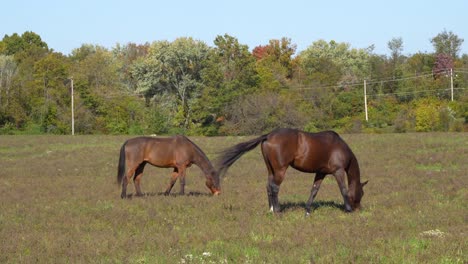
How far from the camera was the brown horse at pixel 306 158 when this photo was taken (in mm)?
13609

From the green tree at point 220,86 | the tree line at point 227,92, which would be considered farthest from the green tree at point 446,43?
the green tree at point 220,86

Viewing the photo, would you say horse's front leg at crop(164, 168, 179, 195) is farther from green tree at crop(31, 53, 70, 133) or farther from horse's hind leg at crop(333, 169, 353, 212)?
green tree at crop(31, 53, 70, 133)

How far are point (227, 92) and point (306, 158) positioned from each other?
211ft

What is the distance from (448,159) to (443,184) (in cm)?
907

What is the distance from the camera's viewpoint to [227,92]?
255ft

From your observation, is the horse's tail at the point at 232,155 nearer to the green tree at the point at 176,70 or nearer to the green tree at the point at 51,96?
the green tree at the point at 51,96

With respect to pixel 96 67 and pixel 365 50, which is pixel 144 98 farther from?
pixel 365 50

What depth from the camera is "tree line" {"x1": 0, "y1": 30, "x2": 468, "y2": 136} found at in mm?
75000

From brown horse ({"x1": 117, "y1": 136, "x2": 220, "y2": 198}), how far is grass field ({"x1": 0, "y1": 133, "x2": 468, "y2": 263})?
2.40 feet

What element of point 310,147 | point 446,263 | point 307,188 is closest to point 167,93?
point 307,188

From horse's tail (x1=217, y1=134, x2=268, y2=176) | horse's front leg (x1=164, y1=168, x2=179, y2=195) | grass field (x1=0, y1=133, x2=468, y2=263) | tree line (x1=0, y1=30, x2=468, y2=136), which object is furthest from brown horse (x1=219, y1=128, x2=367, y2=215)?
tree line (x1=0, y1=30, x2=468, y2=136)

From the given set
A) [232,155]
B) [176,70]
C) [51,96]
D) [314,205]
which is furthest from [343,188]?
[51,96]

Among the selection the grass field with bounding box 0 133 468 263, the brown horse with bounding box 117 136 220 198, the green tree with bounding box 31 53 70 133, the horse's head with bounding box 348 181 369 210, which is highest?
the green tree with bounding box 31 53 70 133

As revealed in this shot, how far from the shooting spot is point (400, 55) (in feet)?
326
